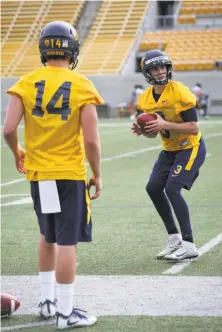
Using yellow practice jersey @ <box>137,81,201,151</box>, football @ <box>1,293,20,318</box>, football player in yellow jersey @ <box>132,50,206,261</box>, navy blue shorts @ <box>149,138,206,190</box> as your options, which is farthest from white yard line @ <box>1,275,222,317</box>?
yellow practice jersey @ <box>137,81,201,151</box>

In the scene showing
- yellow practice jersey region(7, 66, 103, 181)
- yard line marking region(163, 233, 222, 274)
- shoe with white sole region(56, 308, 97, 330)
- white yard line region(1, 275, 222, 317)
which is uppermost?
yellow practice jersey region(7, 66, 103, 181)

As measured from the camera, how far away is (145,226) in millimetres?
8766

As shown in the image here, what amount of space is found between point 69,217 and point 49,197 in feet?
0.53

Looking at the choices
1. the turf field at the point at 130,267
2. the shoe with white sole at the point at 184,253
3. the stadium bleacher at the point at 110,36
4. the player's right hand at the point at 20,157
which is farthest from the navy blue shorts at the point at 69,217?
the stadium bleacher at the point at 110,36

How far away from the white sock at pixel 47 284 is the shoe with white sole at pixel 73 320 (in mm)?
267

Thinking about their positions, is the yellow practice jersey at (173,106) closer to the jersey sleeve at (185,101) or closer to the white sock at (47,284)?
the jersey sleeve at (185,101)

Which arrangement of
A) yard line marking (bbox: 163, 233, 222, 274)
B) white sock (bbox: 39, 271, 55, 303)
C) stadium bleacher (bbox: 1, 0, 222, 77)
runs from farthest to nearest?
stadium bleacher (bbox: 1, 0, 222, 77) → yard line marking (bbox: 163, 233, 222, 274) → white sock (bbox: 39, 271, 55, 303)

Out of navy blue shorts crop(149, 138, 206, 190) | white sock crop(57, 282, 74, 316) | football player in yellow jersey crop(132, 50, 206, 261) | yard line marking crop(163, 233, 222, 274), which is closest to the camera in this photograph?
white sock crop(57, 282, 74, 316)

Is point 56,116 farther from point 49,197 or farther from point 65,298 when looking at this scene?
point 65,298

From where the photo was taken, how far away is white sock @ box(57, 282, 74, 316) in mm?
4848

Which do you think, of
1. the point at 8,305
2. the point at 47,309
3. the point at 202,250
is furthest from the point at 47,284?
the point at 202,250

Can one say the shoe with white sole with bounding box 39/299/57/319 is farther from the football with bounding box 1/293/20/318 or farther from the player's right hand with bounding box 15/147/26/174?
the player's right hand with bounding box 15/147/26/174

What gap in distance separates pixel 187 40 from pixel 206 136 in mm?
14341

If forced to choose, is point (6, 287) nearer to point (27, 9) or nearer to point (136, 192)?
point (136, 192)
